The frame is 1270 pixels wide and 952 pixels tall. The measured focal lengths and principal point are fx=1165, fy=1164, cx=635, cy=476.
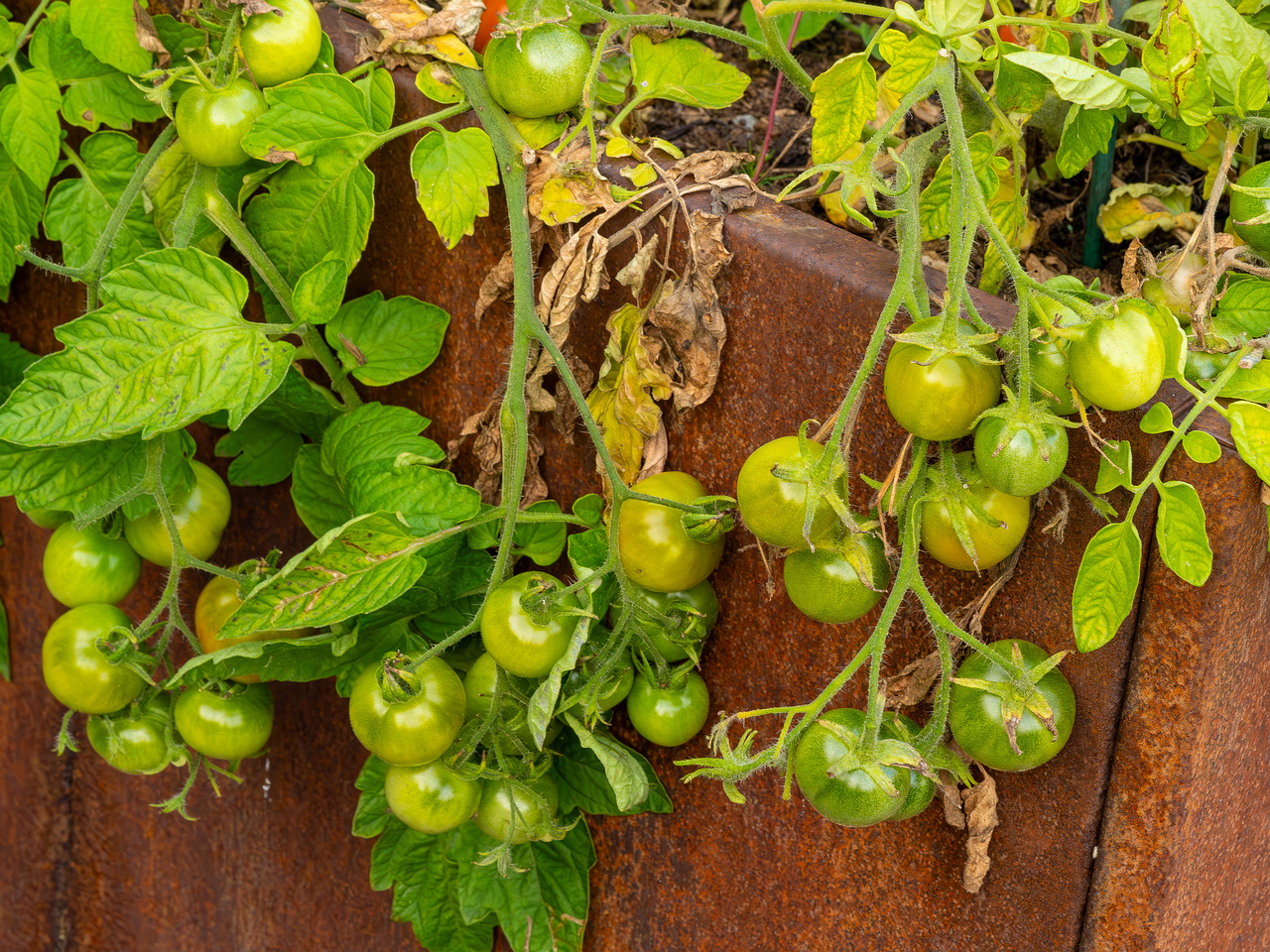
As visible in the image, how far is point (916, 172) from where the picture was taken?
764mm

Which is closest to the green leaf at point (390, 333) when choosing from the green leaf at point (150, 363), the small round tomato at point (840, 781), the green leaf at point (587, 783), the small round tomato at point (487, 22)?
the green leaf at point (150, 363)

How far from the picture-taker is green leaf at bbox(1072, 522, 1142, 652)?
2.11 feet

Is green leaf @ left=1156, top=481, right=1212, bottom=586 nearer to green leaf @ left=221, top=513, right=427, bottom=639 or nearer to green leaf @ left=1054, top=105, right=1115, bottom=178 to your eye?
green leaf @ left=1054, top=105, right=1115, bottom=178

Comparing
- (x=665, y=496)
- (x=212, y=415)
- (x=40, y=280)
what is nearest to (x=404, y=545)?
(x=665, y=496)

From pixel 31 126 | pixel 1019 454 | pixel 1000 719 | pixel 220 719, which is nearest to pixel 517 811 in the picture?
pixel 220 719

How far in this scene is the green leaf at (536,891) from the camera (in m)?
1.07

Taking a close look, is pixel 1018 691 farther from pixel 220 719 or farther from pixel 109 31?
pixel 109 31

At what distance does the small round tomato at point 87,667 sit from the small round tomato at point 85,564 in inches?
1.0

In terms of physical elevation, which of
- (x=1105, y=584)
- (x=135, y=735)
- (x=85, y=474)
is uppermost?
(x=1105, y=584)

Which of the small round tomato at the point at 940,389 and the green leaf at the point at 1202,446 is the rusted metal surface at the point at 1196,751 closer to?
the green leaf at the point at 1202,446

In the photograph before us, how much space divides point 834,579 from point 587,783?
16.1 inches

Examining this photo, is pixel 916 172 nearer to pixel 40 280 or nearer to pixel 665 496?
pixel 665 496

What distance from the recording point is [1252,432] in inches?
24.2

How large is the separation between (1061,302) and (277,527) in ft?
3.02
